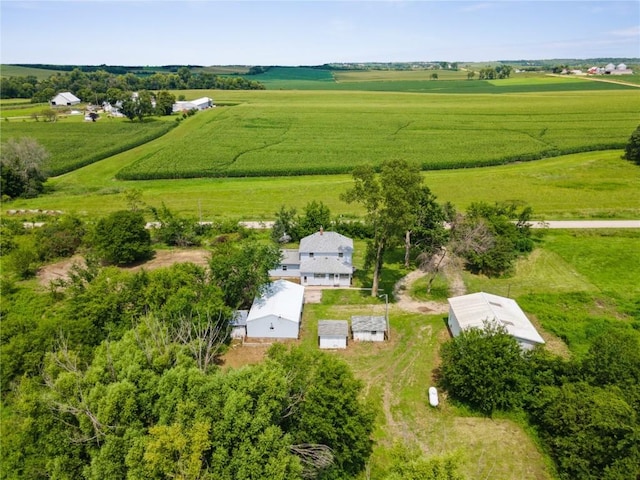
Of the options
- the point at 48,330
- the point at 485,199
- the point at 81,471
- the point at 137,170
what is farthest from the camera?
the point at 137,170

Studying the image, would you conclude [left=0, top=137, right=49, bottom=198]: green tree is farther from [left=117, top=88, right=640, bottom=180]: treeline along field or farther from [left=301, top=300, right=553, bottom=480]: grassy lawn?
[left=301, top=300, right=553, bottom=480]: grassy lawn

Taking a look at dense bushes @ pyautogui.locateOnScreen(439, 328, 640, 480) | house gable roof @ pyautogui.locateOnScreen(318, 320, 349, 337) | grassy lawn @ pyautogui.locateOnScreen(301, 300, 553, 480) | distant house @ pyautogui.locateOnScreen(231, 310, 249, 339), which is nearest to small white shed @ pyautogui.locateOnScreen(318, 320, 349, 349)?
house gable roof @ pyautogui.locateOnScreen(318, 320, 349, 337)

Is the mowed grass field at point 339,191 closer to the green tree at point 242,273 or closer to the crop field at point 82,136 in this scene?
the crop field at point 82,136

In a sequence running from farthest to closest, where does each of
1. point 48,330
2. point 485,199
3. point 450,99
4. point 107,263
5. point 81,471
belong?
point 450,99 < point 485,199 < point 107,263 < point 48,330 < point 81,471

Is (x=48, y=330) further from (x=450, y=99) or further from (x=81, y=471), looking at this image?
(x=450, y=99)

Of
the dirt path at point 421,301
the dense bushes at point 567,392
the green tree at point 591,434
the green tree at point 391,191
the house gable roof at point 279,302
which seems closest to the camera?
the green tree at point 591,434

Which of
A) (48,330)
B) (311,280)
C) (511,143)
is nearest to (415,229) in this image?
(311,280)

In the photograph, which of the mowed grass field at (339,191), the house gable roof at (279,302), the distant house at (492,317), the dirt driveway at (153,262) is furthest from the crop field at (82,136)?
the distant house at (492,317)
